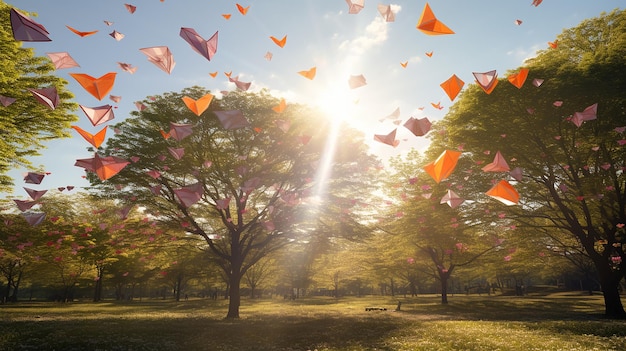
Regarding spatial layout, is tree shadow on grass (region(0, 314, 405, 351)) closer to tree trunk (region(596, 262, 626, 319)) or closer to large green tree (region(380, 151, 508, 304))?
large green tree (region(380, 151, 508, 304))

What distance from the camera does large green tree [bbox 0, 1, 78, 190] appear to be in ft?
39.7

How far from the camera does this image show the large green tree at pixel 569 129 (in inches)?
596

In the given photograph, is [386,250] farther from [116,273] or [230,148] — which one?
[116,273]

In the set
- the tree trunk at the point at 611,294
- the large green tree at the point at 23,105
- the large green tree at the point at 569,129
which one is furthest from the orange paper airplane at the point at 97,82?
the tree trunk at the point at 611,294

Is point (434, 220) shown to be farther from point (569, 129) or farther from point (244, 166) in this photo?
point (244, 166)

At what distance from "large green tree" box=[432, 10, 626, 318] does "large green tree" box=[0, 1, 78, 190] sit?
64.7ft

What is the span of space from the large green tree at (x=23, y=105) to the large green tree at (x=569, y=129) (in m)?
19.7

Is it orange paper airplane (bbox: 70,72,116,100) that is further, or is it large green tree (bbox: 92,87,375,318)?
large green tree (bbox: 92,87,375,318)

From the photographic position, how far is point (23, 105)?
13.6 m

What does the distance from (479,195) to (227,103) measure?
56.4 feet

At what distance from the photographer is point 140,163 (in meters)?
19.3

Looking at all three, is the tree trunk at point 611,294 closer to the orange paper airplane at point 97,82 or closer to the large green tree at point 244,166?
the large green tree at point 244,166

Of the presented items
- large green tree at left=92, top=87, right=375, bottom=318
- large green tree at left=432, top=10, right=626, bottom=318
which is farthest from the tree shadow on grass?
large green tree at left=432, top=10, right=626, bottom=318

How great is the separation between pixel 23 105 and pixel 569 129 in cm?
2582
